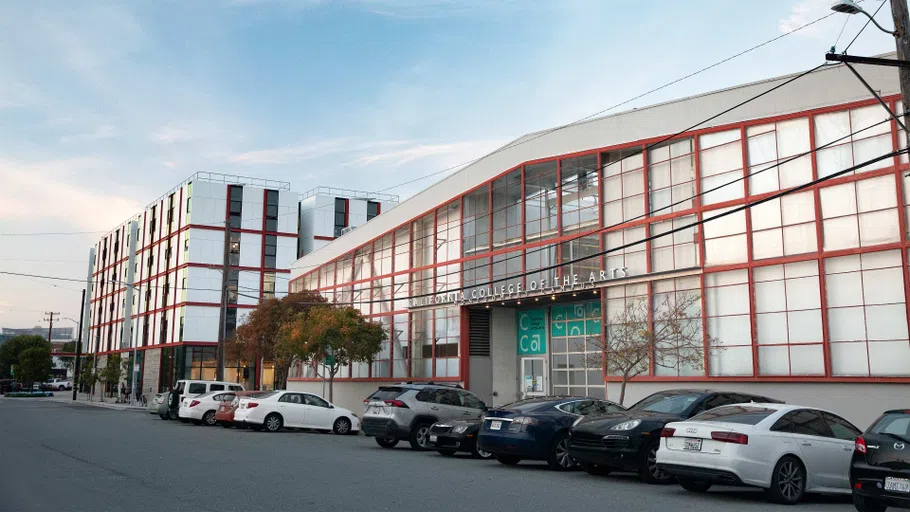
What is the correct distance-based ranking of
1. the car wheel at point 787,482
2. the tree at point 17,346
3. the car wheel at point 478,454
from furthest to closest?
the tree at point 17,346 → the car wheel at point 478,454 → the car wheel at point 787,482

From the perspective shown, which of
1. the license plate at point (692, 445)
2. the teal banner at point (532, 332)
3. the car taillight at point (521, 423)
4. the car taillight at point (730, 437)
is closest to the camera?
the car taillight at point (730, 437)

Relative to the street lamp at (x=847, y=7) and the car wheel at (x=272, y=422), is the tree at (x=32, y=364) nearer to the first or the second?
the car wheel at (x=272, y=422)

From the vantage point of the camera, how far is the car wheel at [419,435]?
20891 millimetres

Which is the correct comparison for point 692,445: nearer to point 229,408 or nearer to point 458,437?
point 458,437

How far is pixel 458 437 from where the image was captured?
18.4 meters

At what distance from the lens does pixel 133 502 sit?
1018 centimetres

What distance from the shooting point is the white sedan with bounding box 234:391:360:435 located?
88.4 ft

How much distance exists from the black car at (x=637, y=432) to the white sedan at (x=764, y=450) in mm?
917

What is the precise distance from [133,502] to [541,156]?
→ 23.5 meters

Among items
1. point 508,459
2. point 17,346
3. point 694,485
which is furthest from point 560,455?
point 17,346

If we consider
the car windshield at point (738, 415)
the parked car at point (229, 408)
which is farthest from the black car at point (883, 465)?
the parked car at point (229, 408)

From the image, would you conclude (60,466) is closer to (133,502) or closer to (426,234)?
(133,502)

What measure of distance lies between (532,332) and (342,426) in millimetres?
9652

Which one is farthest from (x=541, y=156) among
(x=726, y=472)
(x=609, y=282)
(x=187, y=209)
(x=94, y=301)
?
(x=94, y=301)
